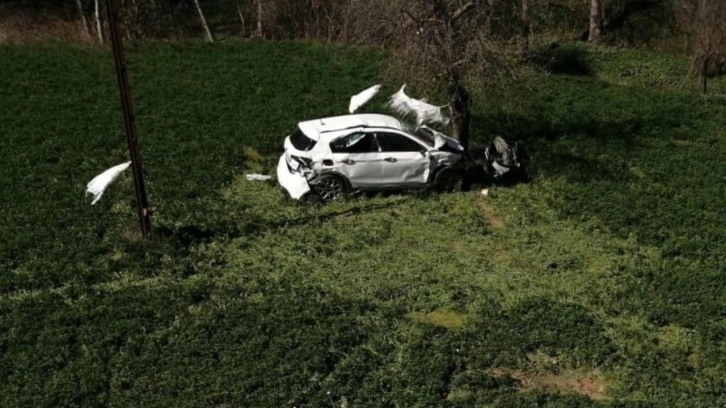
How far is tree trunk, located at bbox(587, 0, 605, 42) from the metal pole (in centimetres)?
1722

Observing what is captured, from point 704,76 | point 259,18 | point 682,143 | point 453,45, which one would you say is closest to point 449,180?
point 453,45

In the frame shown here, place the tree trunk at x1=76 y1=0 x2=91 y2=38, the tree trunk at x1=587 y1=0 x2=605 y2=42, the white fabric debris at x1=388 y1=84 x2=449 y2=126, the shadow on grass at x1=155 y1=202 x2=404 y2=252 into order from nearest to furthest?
the shadow on grass at x1=155 y1=202 x2=404 y2=252 → the white fabric debris at x1=388 y1=84 x2=449 y2=126 → the tree trunk at x1=76 y1=0 x2=91 y2=38 → the tree trunk at x1=587 y1=0 x2=605 y2=42

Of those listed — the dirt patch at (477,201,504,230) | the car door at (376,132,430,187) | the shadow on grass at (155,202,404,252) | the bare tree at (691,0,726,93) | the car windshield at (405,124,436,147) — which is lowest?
the dirt patch at (477,201,504,230)

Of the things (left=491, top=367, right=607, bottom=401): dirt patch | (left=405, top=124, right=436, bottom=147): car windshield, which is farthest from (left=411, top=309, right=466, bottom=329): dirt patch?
(left=405, top=124, right=436, bottom=147): car windshield

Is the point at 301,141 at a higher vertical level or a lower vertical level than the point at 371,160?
higher

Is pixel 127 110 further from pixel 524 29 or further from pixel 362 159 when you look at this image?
pixel 524 29

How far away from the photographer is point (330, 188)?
14828 mm

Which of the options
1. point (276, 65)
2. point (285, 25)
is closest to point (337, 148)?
point (276, 65)

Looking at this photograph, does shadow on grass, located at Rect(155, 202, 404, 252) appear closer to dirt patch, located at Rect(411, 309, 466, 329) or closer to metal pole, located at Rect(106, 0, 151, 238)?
metal pole, located at Rect(106, 0, 151, 238)

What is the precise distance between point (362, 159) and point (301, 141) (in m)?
1.20

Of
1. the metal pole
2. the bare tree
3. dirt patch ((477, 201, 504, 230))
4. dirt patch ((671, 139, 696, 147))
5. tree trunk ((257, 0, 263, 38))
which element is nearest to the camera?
the metal pole

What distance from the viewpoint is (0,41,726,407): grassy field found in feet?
33.5

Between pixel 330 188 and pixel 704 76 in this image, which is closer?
pixel 330 188

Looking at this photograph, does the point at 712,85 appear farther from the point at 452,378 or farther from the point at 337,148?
the point at 452,378
